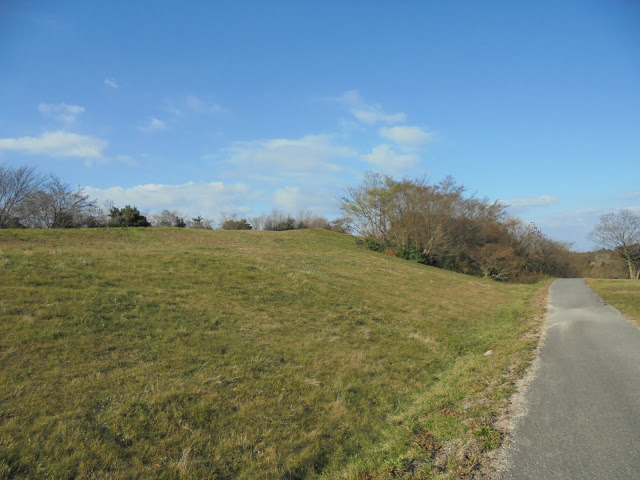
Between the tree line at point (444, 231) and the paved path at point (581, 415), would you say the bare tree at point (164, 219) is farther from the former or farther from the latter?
the paved path at point (581, 415)

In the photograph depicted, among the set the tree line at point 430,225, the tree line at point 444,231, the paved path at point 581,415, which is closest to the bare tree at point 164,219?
the tree line at point 430,225

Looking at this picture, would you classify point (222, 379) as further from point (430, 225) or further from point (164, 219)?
point (164, 219)

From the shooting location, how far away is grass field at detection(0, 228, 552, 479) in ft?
14.1

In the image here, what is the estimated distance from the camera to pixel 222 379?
6.18 metres

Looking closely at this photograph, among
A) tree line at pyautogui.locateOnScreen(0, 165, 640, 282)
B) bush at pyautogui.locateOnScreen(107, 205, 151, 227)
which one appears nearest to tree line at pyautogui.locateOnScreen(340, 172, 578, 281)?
tree line at pyautogui.locateOnScreen(0, 165, 640, 282)

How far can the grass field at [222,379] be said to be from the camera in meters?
4.29

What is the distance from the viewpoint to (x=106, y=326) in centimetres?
723

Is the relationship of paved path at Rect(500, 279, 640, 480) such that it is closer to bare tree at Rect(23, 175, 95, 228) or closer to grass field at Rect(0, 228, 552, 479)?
grass field at Rect(0, 228, 552, 479)

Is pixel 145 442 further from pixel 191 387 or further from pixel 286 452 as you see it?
pixel 286 452

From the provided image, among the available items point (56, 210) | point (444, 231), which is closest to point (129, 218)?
point (56, 210)

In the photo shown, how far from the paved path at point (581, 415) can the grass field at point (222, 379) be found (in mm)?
473

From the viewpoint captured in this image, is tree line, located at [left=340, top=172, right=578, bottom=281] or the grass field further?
tree line, located at [left=340, top=172, right=578, bottom=281]

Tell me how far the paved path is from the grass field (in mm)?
473

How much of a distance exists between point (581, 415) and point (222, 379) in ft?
18.8
